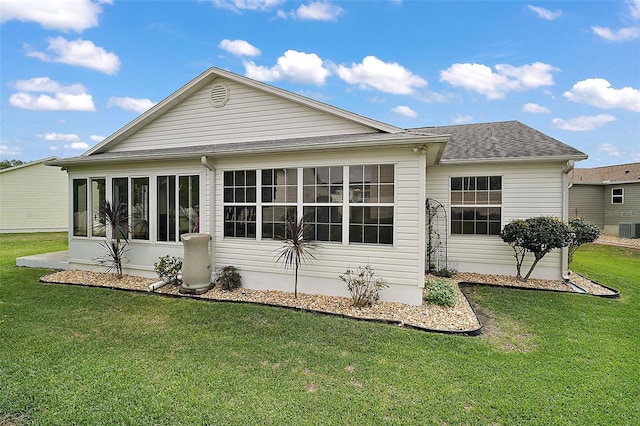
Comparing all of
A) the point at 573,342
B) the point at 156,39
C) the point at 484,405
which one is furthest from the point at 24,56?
the point at 573,342

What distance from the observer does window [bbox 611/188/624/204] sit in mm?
19109

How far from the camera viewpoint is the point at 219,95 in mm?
8305

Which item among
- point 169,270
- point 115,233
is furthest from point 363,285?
point 115,233

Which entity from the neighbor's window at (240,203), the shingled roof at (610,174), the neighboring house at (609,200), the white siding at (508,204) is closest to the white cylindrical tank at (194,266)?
the neighbor's window at (240,203)

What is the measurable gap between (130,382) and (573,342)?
232 inches

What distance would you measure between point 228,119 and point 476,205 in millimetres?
7240

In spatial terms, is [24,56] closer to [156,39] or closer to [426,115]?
[156,39]

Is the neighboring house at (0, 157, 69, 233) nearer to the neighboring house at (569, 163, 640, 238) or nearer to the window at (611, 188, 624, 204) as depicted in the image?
the neighboring house at (569, 163, 640, 238)

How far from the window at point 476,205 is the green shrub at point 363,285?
12.8 feet

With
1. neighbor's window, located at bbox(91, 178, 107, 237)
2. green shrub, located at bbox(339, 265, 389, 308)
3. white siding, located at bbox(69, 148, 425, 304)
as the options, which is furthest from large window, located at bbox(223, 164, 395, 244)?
neighbor's window, located at bbox(91, 178, 107, 237)

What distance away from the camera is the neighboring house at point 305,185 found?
6043 mm

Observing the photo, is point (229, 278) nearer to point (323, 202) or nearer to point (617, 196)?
point (323, 202)

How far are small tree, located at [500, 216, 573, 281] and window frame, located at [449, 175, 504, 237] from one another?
617 millimetres

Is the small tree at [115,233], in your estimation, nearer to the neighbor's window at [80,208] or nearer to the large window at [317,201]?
the neighbor's window at [80,208]
